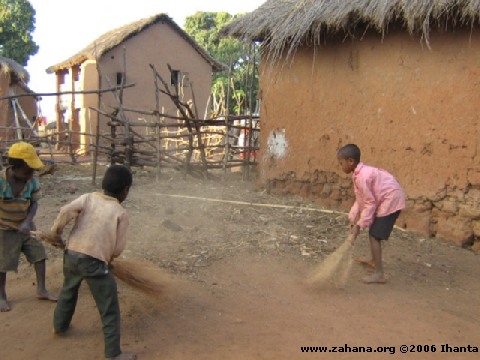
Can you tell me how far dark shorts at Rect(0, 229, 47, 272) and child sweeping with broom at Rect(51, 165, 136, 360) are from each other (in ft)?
2.61

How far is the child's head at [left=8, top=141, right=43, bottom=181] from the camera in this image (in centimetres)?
350

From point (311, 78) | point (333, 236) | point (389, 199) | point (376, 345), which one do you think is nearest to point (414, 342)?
point (376, 345)

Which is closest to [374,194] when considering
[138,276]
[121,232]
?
[138,276]

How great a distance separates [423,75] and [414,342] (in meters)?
3.38

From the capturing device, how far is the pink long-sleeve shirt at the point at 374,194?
4.25m

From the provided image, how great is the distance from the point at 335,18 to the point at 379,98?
3.49 ft

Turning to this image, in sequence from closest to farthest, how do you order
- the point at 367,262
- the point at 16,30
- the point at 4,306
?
the point at 4,306 → the point at 367,262 → the point at 16,30

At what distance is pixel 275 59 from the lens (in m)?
7.59

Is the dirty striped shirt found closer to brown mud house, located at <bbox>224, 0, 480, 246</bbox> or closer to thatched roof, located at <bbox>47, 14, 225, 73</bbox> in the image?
brown mud house, located at <bbox>224, 0, 480, 246</bbox>

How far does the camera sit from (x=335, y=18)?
603 centimetres

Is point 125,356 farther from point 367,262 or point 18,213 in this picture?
point 367,262

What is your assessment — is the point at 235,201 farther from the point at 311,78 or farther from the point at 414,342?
the point at 414,342

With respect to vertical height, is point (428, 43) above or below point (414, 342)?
above

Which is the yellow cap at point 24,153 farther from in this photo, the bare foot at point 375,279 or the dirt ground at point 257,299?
the bare foot at point 375,279
